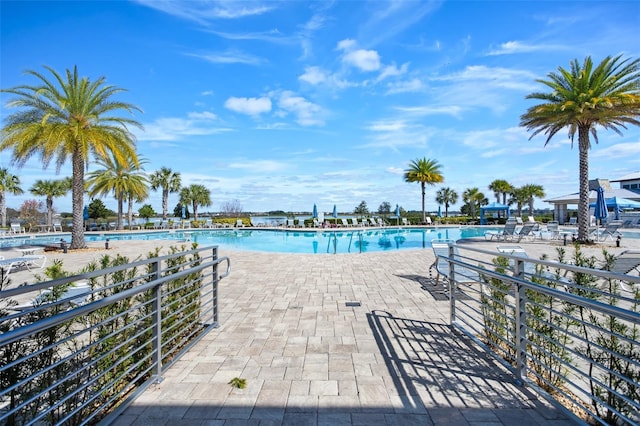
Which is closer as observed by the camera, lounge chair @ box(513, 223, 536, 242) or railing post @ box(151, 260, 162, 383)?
railing post @ box(151, 260, 162, 383)

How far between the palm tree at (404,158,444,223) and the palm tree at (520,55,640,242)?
1767 cm

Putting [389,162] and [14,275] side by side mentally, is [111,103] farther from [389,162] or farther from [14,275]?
[389,162]

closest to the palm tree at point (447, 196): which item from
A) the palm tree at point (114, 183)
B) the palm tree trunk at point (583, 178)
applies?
the palm tree trunk at point (583, 178)

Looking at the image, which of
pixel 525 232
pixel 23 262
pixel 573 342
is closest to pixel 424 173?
pixel 525 232

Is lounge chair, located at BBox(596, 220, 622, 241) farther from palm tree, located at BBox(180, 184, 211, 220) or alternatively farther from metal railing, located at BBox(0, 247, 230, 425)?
palm tree, located at BBox(180, 184, 211, 220)

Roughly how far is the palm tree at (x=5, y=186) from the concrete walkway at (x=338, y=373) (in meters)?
39.2

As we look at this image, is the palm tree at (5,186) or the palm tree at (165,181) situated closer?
the palm tree at (5,186)

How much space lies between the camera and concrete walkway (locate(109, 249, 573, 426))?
7.59 feet

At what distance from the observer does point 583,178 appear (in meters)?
13.8

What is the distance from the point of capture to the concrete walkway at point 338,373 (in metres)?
2.31

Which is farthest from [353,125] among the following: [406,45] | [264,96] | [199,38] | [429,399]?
[429,399]

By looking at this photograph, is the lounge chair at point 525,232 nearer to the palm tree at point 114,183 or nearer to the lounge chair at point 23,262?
the lounge chair at point 23,262

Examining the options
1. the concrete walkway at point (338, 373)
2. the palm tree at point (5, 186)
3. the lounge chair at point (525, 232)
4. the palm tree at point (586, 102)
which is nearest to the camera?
the concrete walkway at point (338, 373)

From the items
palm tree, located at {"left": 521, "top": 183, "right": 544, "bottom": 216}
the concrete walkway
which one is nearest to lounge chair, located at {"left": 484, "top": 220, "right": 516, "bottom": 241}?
the concrete walkway
